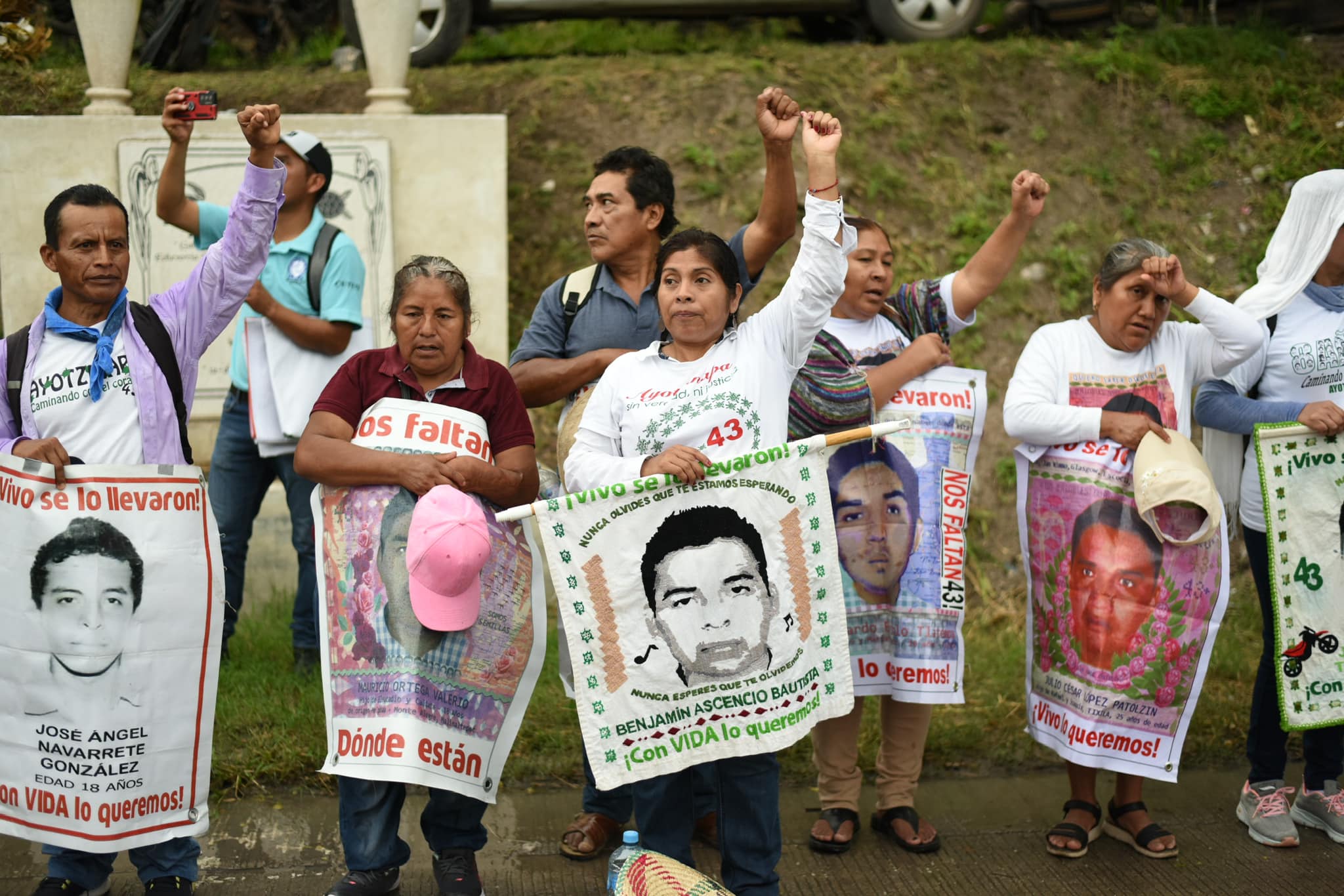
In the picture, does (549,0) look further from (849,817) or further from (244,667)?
(849,817)

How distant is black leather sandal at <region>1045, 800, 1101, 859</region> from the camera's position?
4473mm

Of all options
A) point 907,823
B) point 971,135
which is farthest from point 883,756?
point 971,135

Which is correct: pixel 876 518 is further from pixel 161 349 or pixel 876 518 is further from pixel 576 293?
pixel 161 349

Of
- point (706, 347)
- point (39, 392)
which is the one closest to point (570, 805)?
point (706, 347)

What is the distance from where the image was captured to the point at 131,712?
3.76 metres

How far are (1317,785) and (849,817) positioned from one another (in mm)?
1643

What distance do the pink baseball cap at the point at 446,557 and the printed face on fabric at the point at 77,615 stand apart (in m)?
0.83

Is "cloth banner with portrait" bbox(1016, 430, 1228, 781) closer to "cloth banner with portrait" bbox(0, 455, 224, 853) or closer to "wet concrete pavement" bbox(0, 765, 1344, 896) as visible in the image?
"wet concrete pavement" bbox(0, 765, 1344, 896)

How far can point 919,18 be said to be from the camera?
912 cm

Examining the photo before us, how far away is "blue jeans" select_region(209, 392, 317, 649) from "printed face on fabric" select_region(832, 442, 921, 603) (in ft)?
7.26

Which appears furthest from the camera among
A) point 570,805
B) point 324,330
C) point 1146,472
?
point 324,330

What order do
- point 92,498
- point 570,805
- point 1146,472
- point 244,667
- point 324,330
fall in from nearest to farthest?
point 92,498 < point 1146,472 < point 570,805 < point 324,330 < point 244,667

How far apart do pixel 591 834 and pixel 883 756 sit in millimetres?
1007

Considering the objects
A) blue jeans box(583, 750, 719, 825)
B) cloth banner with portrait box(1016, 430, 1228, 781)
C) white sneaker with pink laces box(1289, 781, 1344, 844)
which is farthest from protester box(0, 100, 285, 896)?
white sneaker with pink laces box(1289, 781, 1344, 844)
